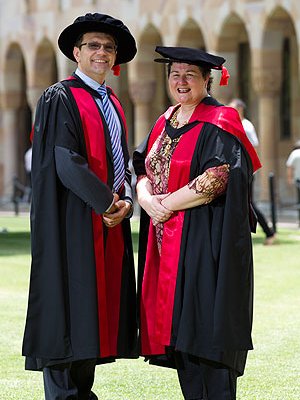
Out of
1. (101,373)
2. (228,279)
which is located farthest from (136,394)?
(228,279)

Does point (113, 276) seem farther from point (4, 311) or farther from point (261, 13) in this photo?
point (261, 13)

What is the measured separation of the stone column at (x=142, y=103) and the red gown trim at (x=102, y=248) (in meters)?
26.3

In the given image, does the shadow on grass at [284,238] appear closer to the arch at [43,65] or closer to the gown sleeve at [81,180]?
the gown sleeve at [81,180]

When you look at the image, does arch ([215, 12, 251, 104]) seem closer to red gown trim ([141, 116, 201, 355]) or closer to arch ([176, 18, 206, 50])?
arch ([176, 18, 206, 50])

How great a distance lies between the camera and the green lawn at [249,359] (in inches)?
334

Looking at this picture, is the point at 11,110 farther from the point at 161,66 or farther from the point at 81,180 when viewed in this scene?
the point at 81,180

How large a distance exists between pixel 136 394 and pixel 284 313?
3785 millimetres

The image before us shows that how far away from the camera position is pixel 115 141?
7484 millimetres

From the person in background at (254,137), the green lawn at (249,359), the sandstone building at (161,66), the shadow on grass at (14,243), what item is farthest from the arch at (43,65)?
the green lawn at (249,359)

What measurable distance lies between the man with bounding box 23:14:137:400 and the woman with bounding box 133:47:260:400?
0.61 ft

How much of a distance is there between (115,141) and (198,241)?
0.85 meters

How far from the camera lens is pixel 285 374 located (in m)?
9.02

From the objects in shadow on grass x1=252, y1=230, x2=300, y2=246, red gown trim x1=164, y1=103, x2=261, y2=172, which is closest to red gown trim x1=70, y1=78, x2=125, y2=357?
red gown trim x1=164, y1=103, x2=261, y2=172

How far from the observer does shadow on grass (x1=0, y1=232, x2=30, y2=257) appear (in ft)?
60.8
